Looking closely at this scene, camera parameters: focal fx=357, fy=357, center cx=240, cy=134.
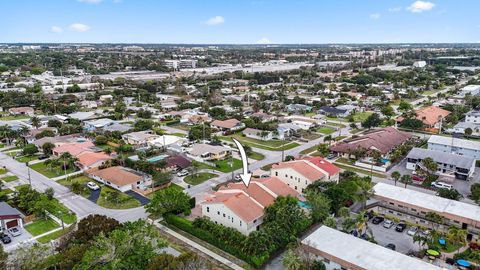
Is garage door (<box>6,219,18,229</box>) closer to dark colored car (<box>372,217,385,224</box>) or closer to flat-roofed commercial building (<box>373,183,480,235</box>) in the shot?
dark colored car (<box>372,217,385,224</box>)

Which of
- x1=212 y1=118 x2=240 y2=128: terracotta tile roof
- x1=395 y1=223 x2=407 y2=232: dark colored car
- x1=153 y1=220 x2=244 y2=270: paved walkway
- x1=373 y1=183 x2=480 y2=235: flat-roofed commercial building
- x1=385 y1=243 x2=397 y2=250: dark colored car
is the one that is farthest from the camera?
x1=212 y1=118 x2=240 y2=128: terracotta tile roof

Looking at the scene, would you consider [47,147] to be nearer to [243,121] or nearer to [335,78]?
[243,121]

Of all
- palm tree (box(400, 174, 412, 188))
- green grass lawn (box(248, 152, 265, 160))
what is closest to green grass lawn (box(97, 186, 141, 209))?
green grass lawn (box(248, 152, 265, 160))

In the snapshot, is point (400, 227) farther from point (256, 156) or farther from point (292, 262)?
point (256, 156)

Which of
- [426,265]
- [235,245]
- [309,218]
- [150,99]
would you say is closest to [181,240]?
[235,245]

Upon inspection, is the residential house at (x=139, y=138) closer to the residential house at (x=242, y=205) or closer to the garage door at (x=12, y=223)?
the garage door at (x=12, y=223)

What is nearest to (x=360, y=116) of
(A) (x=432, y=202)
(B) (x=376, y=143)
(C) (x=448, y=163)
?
(B) (x=376, y=143)
